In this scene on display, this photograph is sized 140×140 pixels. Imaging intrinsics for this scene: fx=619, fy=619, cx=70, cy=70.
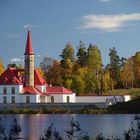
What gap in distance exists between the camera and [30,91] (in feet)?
234

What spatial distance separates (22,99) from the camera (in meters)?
70.9

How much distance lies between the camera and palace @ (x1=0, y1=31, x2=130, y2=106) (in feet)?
233

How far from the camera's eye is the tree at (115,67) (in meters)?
90.7

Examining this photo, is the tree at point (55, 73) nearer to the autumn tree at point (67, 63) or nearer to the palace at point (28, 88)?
the autumn tree at point (67, 63)

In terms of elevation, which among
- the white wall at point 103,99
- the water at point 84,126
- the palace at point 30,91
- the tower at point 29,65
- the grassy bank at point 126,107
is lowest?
the water at point 84,126

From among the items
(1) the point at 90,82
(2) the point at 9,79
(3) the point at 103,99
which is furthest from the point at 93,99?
(2) the point at 9,79

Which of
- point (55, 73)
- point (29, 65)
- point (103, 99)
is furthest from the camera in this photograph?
point (55, 73)

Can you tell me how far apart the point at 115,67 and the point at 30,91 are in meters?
25.1

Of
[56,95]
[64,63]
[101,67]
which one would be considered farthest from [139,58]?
[56,95]

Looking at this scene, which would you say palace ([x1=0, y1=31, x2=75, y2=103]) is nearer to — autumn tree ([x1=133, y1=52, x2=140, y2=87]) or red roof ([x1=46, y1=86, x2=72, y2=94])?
red roof ([x1=46, y1=86, x2=72, y2=94])

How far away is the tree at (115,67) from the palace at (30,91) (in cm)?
1626

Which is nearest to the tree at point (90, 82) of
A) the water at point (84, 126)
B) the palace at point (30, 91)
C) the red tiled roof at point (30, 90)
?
the palace at point (30, 91)

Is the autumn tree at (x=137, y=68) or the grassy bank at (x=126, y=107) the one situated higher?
the autumn tree at (x=137, y=68)

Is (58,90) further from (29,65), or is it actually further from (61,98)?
(29,65)
